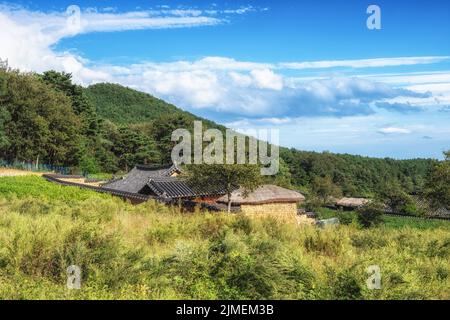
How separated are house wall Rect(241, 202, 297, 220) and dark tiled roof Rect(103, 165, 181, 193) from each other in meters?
8.60

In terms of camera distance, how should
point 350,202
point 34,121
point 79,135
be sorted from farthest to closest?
point 350,202 → point 79,135 → point 34,121

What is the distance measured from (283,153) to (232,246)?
105698mm

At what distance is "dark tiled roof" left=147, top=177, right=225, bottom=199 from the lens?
28178 millimetres

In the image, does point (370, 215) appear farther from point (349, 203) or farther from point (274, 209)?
point (349, 203)

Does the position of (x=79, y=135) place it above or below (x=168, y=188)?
above

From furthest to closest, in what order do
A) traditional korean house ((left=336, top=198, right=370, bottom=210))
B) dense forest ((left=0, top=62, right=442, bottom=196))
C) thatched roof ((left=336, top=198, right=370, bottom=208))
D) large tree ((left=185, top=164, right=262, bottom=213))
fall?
thatched roof ((left=336, top=198, right=370, bottom=208))
traditional korean house ((left=336, top=198, right=370, bottom=210))
dense forest ((left=0, top=62, right=442, bottom=196))
large tree ((left=185, top=164, right=262, bottom=213))

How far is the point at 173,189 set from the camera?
95.6ft

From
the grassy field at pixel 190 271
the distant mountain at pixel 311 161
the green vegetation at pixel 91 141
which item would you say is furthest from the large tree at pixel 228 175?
the distant mountain at pixel 311 161

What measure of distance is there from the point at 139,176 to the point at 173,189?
835 cm

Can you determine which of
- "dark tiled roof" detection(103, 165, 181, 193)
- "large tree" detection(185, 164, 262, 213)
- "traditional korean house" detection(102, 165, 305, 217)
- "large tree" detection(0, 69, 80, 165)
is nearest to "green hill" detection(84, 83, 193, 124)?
"large tree" detection(0, 69, 80, 165)

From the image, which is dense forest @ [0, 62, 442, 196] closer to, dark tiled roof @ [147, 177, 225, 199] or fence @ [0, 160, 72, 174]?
fence @ [0, 160, 72, 174]

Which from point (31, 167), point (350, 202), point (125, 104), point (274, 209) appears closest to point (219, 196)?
point (274, 209)
